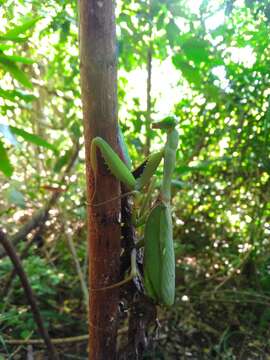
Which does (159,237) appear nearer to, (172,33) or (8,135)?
(8,135)

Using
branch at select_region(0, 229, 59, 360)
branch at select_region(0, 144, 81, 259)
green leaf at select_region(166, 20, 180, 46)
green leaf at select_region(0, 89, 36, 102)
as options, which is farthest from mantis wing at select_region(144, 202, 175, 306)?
branch at select_region(0, 144, 81, 259)

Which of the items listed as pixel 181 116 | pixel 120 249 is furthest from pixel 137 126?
pixel 120 249

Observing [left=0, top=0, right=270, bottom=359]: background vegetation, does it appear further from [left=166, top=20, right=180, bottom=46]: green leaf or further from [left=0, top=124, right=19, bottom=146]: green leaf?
[left=0, top=124, right=19, bottom=146]: green leaf

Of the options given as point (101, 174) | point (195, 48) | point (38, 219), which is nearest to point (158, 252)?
point (101, 174)

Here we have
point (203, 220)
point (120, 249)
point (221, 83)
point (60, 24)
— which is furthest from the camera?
point (203, 220)

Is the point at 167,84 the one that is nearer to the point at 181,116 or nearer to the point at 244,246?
the point at 181,116
